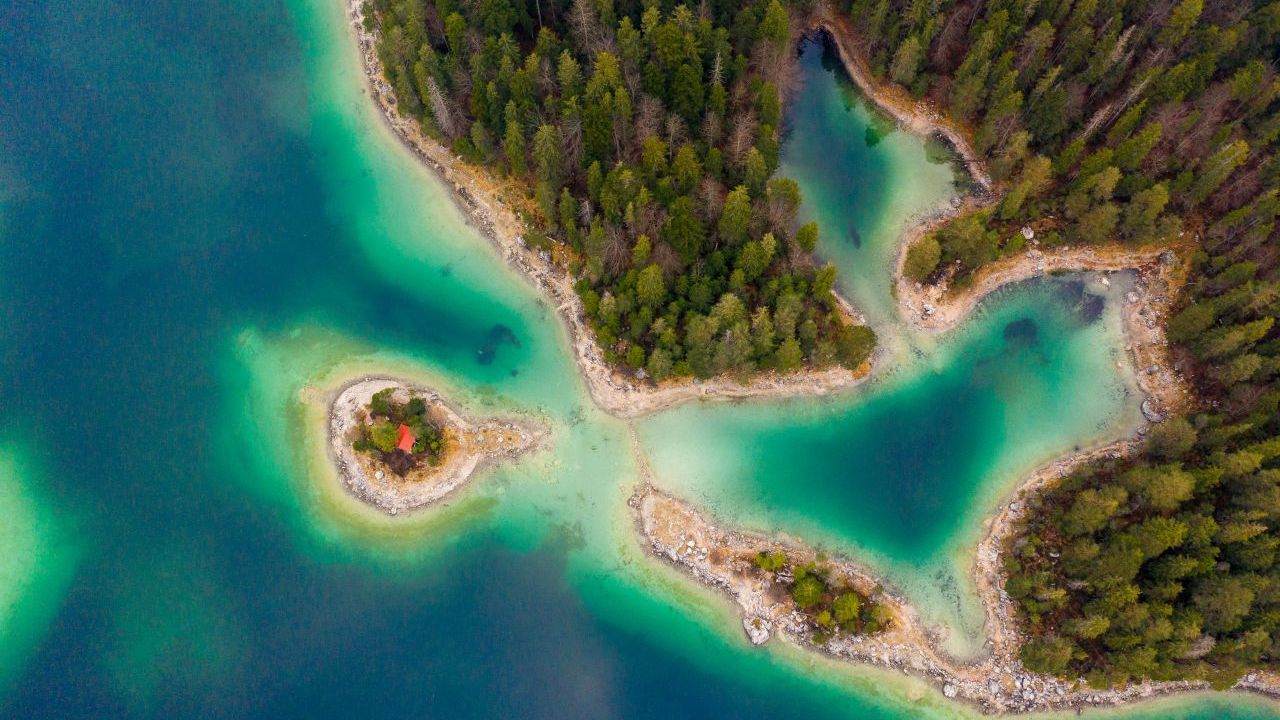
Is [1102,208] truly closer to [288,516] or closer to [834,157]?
[834,157]

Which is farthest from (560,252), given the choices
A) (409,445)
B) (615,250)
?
(409,445)

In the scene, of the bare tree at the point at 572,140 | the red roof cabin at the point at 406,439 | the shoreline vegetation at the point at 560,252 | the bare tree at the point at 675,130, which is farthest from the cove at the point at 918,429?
the bare tree at the point at 572,140

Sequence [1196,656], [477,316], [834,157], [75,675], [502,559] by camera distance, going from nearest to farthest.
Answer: [1196,656] < [75,675] < [502,559] < [477,316] < [834,157]

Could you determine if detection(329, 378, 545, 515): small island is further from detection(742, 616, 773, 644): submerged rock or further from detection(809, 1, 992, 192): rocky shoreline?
detection(809, 1, 992, 192): rocky shoreline

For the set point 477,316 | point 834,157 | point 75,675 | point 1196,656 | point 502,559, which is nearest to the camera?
point 1196,656

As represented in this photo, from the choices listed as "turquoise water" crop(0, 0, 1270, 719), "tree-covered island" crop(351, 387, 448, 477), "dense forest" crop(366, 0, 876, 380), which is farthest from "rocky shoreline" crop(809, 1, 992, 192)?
"tree-covered island" crop(351, 387, 448, 477)

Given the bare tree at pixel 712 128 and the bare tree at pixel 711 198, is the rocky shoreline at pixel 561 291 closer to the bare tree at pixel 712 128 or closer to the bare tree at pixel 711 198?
the bare tree at pixel 711 198

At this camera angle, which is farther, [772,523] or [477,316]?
[477,316]

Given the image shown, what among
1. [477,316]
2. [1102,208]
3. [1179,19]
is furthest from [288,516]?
[1179,19]
